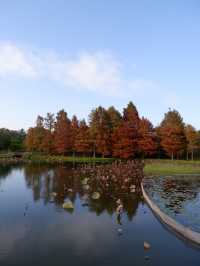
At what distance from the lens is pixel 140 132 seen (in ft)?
169

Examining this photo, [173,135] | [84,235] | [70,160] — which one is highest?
[173,135]

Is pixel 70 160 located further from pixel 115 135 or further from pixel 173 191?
pixel 173 191

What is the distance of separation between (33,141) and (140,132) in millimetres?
24056

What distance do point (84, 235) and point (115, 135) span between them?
4227 centimetres

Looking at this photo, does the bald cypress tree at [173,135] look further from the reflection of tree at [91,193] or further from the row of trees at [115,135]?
the reflection of tree at [91,193]

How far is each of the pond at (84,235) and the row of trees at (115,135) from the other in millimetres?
32772

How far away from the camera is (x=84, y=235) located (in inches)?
420

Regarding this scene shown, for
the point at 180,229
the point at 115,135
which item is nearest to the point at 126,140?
the point at 115,135

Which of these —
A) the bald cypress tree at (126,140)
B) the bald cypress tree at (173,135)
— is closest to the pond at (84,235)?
the bald cypress tree at (173,135)

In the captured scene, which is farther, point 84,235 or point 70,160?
point 70,160

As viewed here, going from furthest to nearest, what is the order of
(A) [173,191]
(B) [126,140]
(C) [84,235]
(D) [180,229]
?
1. (B) [126,140]
2. (A) [173,191]
3. (C) [84,235]
4. (D) [180,229]

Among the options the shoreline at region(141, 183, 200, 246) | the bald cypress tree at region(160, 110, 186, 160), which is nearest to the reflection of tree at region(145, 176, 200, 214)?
the shoreline at region(141, 183, 200, 246)

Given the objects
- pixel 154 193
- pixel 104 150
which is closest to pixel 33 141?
pixel 104 150

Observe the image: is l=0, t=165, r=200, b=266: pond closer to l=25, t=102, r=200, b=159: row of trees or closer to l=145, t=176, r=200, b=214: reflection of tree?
l=145, t=176, r=200, b=214: reflection of tree
